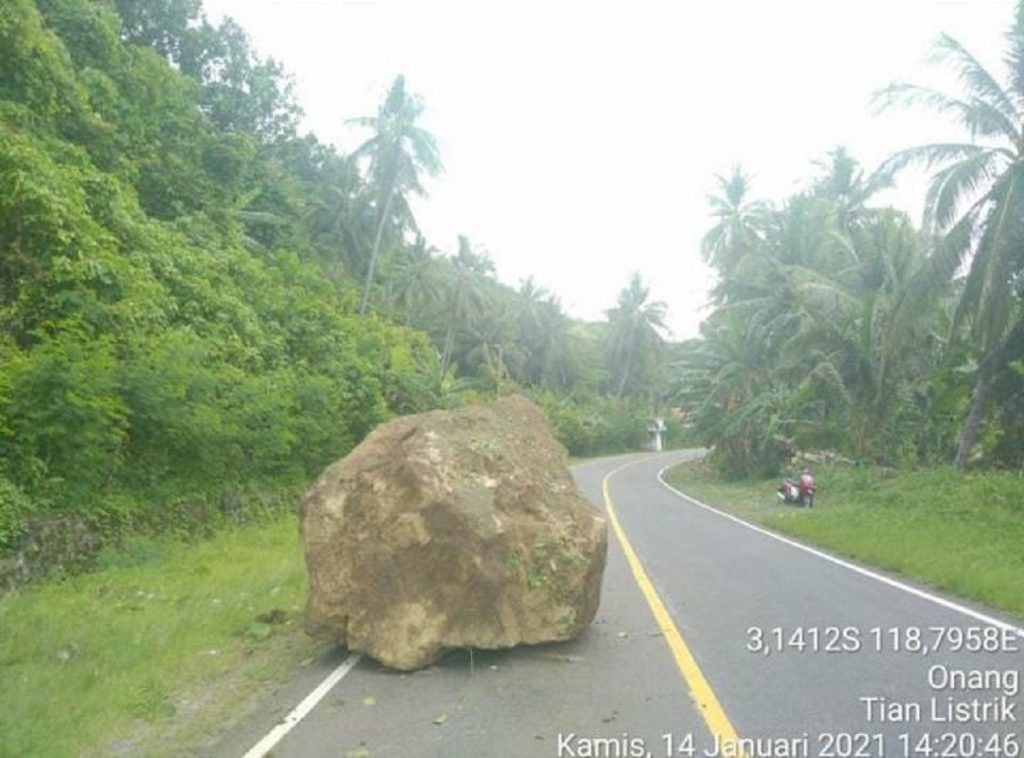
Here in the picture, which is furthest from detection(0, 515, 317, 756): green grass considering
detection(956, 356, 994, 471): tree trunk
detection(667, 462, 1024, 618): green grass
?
detection(956, 356, 994, 471): tree trunk

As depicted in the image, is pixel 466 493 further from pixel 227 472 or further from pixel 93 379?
pixel 227 472

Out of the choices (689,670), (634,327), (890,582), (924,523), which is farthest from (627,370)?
(689,670)

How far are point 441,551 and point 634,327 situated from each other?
65619 millimetres

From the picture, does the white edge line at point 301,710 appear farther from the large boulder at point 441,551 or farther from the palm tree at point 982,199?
the palm tree at point 982,199

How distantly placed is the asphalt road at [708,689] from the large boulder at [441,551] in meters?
0.29

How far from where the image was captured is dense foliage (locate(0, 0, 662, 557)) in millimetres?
11680

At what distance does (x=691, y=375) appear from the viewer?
39.6 meters

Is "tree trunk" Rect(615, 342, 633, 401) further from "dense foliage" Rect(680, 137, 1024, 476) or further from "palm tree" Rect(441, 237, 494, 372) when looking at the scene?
"dense foliage" Rect(680, 137, 1024, 476)

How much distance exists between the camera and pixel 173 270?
18.3 m

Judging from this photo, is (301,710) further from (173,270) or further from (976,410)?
(976,410)

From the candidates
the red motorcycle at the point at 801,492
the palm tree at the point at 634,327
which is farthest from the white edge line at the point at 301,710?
the palm tree at the point at 634,327

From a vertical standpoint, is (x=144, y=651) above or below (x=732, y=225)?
below

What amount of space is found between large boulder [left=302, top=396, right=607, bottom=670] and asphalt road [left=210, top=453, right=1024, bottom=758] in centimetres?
29

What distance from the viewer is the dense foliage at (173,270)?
38.3ft
